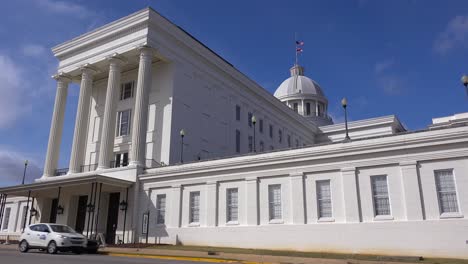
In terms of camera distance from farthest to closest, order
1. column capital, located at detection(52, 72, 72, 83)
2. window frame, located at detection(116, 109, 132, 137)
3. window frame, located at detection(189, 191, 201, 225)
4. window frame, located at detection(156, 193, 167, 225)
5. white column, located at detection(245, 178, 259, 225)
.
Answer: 1. column capital, located at detection(52, 72, 72, 83)
2. window frame, located at detection(116, 109, 132, 137)
3. window frame, located at detection(156, 193, 167, 225)
4. window frame, located at detection(189, 191, 201, 225)
5. white column, located at detection(245, 178, 259, 225)

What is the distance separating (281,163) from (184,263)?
1014 cm

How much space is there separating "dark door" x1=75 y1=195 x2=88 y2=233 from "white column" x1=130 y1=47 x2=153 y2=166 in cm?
665

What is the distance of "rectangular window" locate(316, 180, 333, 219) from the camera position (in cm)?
2200

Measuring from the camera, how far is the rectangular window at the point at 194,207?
27094mm

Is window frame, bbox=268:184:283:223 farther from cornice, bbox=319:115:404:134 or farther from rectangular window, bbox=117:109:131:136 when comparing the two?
cornice, bbox=319:115:404:134

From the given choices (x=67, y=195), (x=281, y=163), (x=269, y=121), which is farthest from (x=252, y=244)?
(x=269, y=121)

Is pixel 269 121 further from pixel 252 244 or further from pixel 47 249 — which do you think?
pixel 47 249

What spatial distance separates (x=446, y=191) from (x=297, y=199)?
7684mm

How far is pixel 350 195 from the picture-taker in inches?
835

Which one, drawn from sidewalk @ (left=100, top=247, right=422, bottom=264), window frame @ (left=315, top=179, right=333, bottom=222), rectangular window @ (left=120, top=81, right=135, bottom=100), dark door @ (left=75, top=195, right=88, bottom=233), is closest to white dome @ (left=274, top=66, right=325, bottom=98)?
rectangular window @ (left=120, top=81, right=135, bottom=100)

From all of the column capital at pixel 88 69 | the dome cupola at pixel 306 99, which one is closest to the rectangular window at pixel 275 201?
the column capital at pixel 88 69

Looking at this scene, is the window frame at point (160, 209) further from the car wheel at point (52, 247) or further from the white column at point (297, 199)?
the white column at point (297, 199)

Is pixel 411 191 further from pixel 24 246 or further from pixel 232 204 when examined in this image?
pixel 24 246

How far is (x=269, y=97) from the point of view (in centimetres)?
5338
